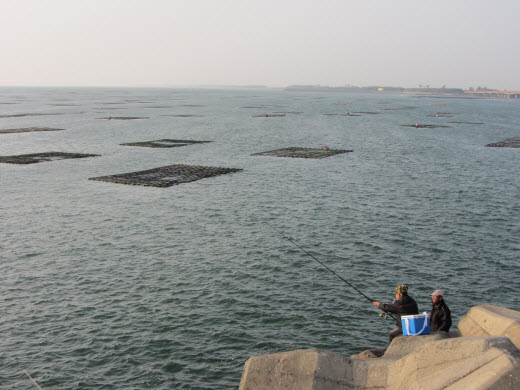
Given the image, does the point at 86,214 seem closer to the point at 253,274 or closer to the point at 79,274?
the point at 79,274

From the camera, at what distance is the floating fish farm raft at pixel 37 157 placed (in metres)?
58.8

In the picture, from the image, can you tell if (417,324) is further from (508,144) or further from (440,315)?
(508,144)

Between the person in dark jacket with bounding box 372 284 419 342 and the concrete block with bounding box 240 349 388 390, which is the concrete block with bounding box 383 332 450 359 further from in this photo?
the concrete block with bounding box 240 349 388 390

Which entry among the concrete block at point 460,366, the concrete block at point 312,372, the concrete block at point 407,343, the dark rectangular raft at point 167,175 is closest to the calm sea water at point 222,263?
the dark rectangular raft at point 167,175

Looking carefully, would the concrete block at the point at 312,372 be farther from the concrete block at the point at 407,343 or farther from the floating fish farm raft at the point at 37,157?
the floating fish farm raft at the point at 37,157

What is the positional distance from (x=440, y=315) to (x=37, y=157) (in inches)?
2295

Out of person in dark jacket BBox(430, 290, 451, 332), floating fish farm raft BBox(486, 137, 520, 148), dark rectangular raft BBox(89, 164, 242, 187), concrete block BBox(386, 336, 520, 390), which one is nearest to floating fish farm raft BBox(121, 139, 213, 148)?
dark rectangular raft BBox(89, 164, 242, 187)

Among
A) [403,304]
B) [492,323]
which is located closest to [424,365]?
[403,304]

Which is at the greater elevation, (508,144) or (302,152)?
(508,144)

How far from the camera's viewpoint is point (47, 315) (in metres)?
19.6

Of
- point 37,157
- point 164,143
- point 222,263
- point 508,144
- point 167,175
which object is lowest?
point 222,263

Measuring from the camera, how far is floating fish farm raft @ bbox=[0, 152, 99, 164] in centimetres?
5877

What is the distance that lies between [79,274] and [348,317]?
12639 mm

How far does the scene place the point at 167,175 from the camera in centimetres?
4962
